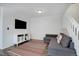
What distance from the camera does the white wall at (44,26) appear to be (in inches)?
57.0

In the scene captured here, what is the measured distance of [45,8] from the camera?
1343 mm

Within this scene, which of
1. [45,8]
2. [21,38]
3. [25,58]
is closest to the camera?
[25,58]

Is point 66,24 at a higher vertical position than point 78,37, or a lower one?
higher

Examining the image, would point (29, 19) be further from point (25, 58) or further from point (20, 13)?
point (25, 58)

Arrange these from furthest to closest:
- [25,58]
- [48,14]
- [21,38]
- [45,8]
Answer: [21,38] → [48,14] → [45,8] → [25,58]

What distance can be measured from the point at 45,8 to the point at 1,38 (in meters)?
0.77

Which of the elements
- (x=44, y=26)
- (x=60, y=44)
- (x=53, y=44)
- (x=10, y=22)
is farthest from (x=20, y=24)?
(x=60, y=44)

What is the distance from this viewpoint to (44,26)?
151 centimetres

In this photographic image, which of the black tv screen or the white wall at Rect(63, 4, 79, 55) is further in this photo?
the black tv screen

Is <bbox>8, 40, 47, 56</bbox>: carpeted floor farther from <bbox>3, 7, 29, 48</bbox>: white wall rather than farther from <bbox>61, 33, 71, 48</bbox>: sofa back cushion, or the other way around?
<bbox>61, 33, 71, 48</bbox>: sofa back cushion

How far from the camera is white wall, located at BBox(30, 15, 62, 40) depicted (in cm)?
145

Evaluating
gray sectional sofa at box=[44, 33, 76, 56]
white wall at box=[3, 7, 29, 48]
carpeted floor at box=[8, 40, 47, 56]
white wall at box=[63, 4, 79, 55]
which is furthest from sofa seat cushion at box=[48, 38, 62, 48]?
white wall at box=[3, 7, 29, 48]

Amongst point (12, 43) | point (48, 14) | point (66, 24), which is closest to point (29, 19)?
point (48, 14)

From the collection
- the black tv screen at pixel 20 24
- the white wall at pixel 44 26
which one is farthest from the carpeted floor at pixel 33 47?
the black tv screen at pixel 20 24
